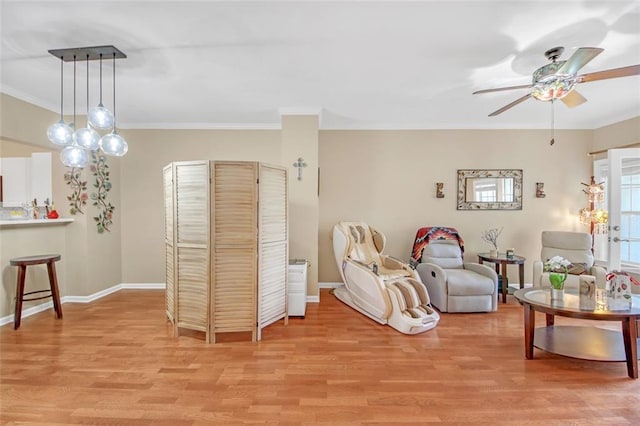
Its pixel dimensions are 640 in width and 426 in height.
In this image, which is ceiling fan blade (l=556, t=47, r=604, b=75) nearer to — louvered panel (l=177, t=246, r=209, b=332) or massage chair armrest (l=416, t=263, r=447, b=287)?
massage chair armrest (l=416, t=263, r=447, b=287)

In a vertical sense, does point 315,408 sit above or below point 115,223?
below

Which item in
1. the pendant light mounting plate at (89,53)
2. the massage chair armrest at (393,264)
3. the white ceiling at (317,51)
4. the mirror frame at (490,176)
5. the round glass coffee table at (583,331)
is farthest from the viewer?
the mirror frame at (490,176)

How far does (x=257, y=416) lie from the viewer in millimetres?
1984

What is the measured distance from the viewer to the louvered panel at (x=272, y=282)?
3199mm

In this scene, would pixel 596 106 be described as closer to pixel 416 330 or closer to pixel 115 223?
pixel 416 330

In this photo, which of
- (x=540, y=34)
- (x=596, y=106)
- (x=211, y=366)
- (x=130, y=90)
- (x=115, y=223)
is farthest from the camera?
(x=115, y=223)

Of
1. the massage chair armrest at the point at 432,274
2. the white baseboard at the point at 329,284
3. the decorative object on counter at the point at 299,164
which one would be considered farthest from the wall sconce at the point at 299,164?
the massage chair armrest at the point at 432,274

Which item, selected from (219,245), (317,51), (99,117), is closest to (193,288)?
(219,245)

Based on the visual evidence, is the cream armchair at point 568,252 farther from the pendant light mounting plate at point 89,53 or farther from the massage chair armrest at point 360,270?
the pendant light mounting plate at point 89,53

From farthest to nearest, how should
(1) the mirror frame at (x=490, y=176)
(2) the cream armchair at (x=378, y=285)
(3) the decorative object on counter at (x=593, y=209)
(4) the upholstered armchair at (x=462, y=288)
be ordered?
(1) the mirror frame at (x=490, y=176), (3) the decorative object on counter at (x=593, y=209), (4) the upholstered armchair at (x=462, y=288), (2) the cream armchair at (x=378, y=285)

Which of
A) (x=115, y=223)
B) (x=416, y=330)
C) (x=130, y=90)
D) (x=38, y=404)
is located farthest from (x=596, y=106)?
(x=115, y=223)

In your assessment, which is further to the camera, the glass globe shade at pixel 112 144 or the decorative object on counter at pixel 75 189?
the decorative object on counter at pixel 75 189

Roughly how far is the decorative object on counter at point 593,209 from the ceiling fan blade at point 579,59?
3.27m

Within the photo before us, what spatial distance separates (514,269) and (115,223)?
6.35 m
